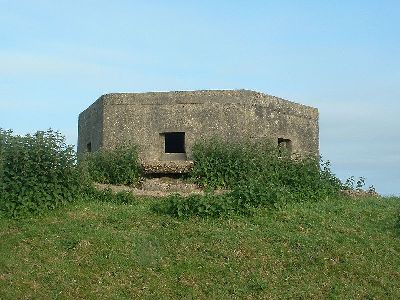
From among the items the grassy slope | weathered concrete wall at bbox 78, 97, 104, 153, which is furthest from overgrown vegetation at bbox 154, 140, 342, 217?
weathered concrete wall at bbox 78, 97, 104, 153

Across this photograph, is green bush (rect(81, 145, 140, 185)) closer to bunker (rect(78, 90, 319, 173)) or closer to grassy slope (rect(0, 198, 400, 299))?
bunker (rect(78, 90, 319, 173))

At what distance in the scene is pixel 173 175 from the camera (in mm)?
13227

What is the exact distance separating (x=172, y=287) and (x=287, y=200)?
3741mm

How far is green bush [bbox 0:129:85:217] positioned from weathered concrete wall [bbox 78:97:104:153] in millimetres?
3593

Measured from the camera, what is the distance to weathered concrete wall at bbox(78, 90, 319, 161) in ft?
44.9

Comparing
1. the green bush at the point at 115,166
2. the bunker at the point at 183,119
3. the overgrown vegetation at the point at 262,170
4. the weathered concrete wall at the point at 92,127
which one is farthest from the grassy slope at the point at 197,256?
the weathered concrete wall at the point at 92,127

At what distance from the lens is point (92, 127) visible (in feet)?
49.3

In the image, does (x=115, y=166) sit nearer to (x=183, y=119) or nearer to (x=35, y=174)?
(x=183, y=119)

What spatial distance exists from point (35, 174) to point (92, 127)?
5022 mm

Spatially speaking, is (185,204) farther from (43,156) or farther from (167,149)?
(167,149)

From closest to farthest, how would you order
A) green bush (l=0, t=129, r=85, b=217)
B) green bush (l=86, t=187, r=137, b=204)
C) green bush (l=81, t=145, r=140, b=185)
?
green bush (l=0, t=129, r=85, b=217)
green bush (l=86, t=187, r=137, b=204)
green bush (l=81, t=145, r=140, b=185)

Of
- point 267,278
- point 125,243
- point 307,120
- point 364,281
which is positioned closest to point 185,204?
point 125,243

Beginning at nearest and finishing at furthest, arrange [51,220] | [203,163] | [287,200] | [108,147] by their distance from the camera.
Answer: [51,220]
[287,200]
[203,163]
[108,147]

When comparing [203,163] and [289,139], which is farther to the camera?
[289,139]
